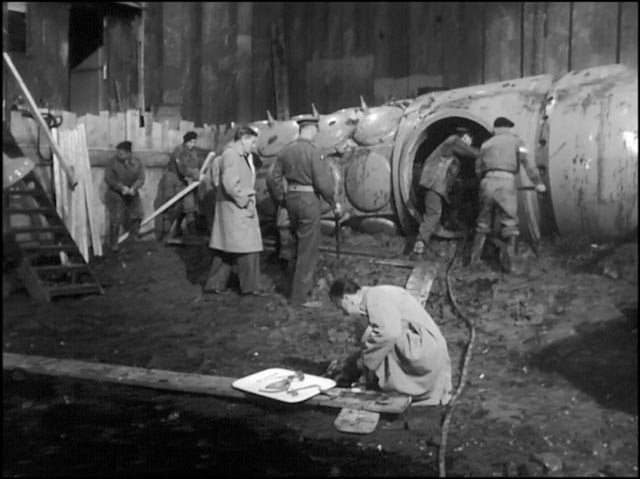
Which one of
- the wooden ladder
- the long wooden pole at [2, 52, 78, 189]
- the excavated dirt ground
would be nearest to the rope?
the excavated dirt ground

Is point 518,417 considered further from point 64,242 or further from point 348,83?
point 348,83

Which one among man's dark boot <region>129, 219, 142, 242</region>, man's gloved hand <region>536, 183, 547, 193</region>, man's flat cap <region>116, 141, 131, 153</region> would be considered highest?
man's flat cap <region>116, 141, 131, 153</region>

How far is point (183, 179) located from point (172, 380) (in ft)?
19.0

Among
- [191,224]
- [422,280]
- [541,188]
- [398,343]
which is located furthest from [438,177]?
[398,343]

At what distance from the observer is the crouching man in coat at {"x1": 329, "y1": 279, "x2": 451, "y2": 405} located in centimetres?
443

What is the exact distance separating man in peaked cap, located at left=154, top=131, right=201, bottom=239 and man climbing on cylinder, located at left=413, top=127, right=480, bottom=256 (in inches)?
137

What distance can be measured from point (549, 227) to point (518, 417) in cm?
383

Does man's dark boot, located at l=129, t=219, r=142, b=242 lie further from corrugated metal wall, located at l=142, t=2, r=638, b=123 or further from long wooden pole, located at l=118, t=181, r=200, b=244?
corrugated metal wall, located at l=142, t=2, r=638, b=123

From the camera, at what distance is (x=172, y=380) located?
518 centimetres

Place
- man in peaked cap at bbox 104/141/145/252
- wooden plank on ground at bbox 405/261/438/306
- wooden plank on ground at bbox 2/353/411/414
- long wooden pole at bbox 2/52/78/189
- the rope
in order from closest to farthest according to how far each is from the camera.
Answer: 1. the rope
2. wooden plank on ground at bbox 2/353/411/414
3. wooden plank on ground at bbox 405/261/438/306
4. long wooden pole at bbox 2/52/78/189
5. man in peaked cap at bbox 104/141/145/252

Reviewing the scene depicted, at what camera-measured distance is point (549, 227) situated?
8016mm

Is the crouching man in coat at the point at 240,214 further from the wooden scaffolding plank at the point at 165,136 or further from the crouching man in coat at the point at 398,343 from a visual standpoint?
the wooden scaffolding plank at the point at 165,136

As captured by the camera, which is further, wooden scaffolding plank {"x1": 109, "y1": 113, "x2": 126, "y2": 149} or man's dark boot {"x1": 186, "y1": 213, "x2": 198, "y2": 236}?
man's dark boot {"x1": 186, "y1": 213, "x2": 198, "y2": 236}

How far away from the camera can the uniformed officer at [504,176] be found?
7.68 meters
